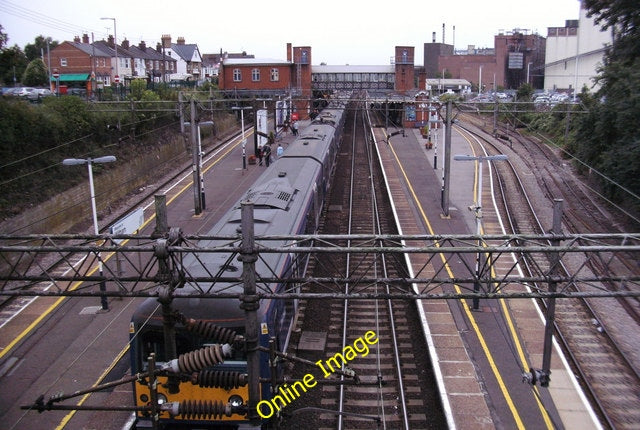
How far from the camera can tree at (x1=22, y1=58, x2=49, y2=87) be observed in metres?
47.2

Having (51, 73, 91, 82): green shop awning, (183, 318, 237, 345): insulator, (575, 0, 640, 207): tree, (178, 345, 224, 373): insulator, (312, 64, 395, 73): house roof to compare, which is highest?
(312, 64, 395, 73): house roof

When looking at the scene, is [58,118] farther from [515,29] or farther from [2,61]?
[515,29]

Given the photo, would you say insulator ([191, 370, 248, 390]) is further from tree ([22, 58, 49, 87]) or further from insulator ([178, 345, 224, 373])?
tree ([22, 58, 49, 87])

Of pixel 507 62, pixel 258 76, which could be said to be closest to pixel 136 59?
pixel 258 76

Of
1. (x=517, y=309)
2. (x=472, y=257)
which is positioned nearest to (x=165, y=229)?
(x=517, y=309)

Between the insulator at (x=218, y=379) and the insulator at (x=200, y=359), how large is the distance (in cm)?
42

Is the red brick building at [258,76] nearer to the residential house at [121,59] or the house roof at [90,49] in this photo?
the house roof at [90,49]

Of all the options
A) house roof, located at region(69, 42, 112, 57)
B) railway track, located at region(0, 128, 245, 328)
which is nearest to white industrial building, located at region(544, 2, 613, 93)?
railway track, located at region(0, 128, 245, 328)

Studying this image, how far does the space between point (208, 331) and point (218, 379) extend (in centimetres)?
68

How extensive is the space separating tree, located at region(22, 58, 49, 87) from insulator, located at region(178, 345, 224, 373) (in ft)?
155

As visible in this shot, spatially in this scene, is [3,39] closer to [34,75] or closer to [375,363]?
[375,363]

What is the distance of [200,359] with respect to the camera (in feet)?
24.4

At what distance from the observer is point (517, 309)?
48.0 ft

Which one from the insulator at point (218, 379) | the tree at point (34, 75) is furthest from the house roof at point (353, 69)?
the insulator at point (218, 379)
